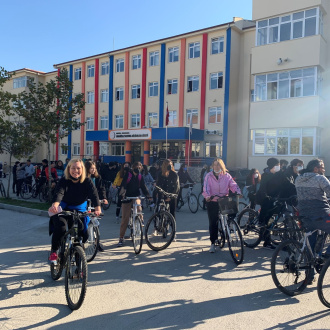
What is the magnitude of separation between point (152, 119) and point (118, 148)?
18.6 feet

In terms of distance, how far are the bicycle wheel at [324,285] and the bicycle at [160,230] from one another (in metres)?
3.31

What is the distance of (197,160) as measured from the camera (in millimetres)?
29172

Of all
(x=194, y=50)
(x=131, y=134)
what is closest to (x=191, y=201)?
(x=131, y=134)

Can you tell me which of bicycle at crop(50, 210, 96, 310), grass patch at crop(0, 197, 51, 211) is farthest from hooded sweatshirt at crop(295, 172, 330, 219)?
grass patch at crop(0, 197, 51, 211)

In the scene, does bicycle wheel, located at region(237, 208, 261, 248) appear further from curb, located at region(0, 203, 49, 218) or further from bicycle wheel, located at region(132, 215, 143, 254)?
curb, located at region(0, 203, 49, 218)

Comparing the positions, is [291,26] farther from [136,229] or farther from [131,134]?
[136,229]

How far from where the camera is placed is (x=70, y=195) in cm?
492

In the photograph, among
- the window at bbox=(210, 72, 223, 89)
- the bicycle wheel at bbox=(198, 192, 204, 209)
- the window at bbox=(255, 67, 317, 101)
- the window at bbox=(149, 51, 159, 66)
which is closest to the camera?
the bicycle wheel at bbox=(198, 192, 204, 209)

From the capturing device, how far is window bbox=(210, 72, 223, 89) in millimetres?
28547

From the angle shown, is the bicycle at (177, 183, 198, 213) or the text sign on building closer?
the bicycle at (177, 183, 198, 213)

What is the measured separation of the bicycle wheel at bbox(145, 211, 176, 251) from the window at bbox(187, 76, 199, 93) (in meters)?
24.5

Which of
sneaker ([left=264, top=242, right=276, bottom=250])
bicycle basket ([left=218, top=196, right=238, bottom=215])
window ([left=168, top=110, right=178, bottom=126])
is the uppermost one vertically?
window ([left=168, top=110, right=178, bottom=126])

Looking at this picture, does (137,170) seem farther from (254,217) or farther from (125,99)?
(125,99)

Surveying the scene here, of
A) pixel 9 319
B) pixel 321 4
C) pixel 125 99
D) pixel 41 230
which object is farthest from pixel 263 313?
pixel 125 99
